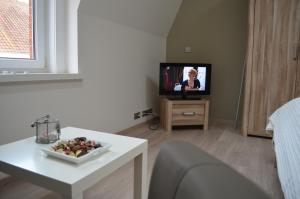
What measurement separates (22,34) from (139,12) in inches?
61.6

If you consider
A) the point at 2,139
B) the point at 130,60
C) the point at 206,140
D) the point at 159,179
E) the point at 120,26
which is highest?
the point at 120,26

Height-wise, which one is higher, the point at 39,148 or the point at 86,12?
the point at 86,12

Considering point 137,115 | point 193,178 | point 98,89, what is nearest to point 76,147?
point 193,178

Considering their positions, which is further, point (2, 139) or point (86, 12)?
point (86, 12)

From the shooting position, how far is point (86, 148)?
4.05 feet

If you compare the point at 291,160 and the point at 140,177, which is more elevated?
the point at 291,160

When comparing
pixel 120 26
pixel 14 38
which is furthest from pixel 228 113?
pixel 14 38

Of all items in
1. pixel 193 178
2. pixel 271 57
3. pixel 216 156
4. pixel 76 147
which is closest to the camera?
pixel 193 178

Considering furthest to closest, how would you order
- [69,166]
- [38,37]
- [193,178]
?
[38,37] → [69,166] → [193,178]

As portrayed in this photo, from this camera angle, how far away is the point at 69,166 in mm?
→ 1109

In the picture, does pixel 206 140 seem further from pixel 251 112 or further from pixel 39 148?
pixel 39 148

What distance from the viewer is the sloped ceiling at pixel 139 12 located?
8.52 feet

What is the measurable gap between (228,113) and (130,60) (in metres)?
1.78

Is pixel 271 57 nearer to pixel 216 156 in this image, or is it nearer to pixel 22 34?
pixel 216 156
